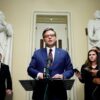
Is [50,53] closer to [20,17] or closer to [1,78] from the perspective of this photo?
[1,78]

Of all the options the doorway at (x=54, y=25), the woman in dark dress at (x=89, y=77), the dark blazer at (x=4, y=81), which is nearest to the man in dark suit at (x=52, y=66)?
the woman in dark dress at (x=89, y=77)

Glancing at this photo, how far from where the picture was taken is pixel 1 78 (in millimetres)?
3201

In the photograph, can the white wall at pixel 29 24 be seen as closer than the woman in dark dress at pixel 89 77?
No

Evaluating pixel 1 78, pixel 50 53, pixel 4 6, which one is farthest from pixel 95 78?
pixel 4 6

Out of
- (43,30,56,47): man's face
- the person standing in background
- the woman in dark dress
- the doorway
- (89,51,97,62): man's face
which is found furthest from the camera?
the doorway

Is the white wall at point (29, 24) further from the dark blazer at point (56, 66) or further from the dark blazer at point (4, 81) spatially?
the dark blazer at point (56, 66)

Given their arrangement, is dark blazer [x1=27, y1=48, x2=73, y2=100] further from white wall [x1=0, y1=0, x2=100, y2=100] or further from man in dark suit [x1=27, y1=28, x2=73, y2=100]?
white wall [x1=0, y1=0, x2=100, y2=100]

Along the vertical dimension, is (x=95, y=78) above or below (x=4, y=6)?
below

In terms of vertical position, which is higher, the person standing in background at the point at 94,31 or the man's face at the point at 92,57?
the person standing in background at the point at 94,31

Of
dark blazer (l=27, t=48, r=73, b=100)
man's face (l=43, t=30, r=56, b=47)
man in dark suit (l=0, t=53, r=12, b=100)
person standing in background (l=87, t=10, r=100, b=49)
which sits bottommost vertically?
man in dark suit (l=0, t=53, r=12, b=100)

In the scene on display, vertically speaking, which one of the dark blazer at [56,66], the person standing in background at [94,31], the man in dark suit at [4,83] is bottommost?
the man in dark suit at [4,83]

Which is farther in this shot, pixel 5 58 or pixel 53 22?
pixel 53 22

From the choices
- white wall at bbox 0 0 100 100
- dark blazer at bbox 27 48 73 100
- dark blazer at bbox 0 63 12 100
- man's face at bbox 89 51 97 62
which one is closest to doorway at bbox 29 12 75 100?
white wall at bbox 0 0 100 100

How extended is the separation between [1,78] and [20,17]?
1819 millimetres
